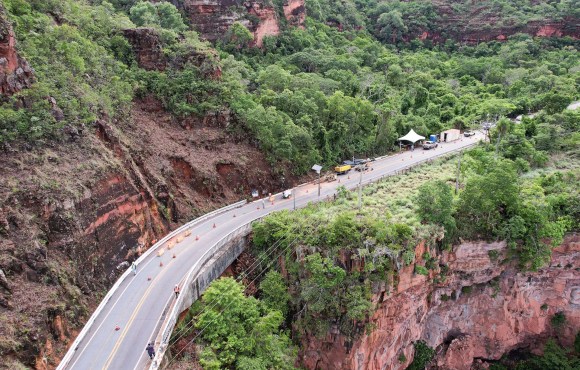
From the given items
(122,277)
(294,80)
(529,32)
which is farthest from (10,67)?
(529,32)

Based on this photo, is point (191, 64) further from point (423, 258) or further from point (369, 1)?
point (369, 1)

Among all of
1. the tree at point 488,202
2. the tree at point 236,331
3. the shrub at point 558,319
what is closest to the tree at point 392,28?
the tree at point 488,202

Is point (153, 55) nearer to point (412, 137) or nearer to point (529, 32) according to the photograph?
point (412, 137)

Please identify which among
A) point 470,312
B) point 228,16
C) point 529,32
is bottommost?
point 470,312

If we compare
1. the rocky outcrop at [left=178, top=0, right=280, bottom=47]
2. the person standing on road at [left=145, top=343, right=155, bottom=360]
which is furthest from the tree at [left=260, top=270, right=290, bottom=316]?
the rocky outcrop at [left=178, top=0, right=280, bottom=47]

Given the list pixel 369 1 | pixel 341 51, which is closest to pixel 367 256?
pixel 341 51

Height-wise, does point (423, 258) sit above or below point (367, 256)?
below

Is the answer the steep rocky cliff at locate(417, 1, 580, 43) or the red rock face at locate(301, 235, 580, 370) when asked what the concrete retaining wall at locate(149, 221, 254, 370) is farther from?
the steep rocky cliff at locate(417, 1, 580, 43)
